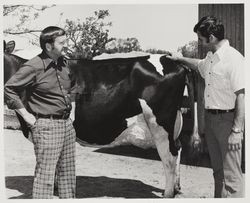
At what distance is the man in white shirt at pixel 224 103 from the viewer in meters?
3.39

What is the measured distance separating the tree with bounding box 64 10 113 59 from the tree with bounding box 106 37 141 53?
7cm

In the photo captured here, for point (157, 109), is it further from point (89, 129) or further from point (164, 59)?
point (89, 129)

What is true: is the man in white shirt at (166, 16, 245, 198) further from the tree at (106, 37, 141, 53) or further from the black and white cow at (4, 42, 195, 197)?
the tree at (106, 37, 141, 53)

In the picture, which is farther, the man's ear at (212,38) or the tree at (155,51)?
the tree at (155,51)

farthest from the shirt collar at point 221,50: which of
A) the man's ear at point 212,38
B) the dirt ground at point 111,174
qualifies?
the dirt ground at point 111,174

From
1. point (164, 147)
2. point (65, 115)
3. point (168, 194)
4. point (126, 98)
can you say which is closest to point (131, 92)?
point (126, 98)

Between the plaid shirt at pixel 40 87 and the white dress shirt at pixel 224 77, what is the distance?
1408 millimetres

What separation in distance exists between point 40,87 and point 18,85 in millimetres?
202

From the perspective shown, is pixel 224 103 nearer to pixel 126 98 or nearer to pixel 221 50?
pixel 221 50

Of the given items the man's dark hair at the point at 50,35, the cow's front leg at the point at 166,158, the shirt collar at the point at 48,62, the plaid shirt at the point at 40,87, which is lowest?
the cow's front leg at the point at 166,158

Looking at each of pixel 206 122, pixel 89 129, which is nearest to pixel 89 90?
pixel 89 129

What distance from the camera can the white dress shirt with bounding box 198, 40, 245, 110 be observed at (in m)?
3.44

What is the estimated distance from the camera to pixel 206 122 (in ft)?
12.4

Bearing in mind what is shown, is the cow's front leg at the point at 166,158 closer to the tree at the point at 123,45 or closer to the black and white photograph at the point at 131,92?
the black and white photograph at the point at 131,92
